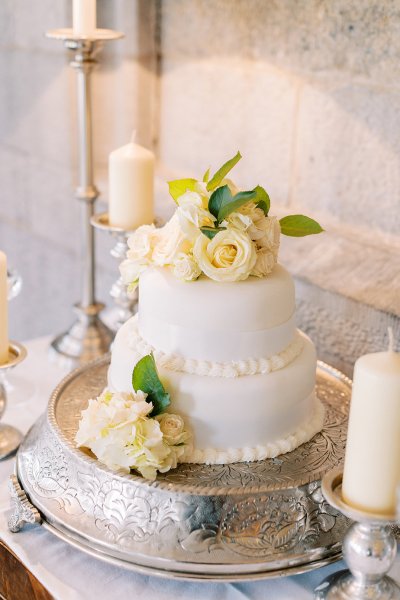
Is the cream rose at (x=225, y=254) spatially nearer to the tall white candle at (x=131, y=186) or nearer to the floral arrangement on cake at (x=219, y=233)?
the floral arrangement on cake at (x=219, y=233)

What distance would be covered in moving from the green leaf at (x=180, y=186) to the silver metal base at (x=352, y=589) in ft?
1.65

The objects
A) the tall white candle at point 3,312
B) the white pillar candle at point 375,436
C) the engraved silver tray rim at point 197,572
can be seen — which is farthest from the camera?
the tall white candle at point 3,312

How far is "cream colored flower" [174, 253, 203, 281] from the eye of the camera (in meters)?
1.01

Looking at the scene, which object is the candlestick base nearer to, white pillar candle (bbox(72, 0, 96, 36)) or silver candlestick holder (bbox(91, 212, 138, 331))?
silver candlestick holder (bbox(91, 212, 138, 331))

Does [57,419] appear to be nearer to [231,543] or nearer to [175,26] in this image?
[231,543]

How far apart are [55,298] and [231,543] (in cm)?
147

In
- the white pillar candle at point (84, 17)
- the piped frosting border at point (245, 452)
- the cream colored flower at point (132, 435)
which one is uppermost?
the white pillar candle at point (84, 17)

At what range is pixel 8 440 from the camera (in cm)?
126

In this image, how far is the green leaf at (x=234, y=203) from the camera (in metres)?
0.98

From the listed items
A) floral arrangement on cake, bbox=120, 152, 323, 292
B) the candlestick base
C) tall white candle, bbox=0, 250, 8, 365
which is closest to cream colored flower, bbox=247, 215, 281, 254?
floral arrangement on cake, bbox=120, 152, 323, 292

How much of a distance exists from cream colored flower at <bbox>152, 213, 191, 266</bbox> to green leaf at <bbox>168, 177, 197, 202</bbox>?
4 cm

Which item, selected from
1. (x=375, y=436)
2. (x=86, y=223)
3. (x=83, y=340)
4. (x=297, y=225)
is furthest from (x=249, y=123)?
(x=375, y=436)

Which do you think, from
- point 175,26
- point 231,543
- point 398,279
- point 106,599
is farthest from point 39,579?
point 175,26


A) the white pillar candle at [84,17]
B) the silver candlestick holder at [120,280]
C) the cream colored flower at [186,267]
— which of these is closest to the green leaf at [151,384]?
the cream colored flower at [186,267]
